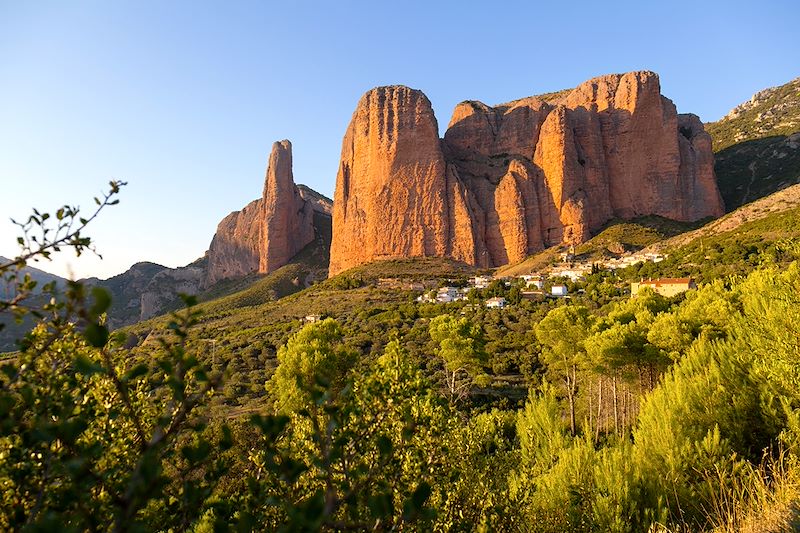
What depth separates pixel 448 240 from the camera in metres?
87.6

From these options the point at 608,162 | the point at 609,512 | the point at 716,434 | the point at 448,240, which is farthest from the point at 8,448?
the point at 608,162

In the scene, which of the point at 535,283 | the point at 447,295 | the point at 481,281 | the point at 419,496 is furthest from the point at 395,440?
the point at 481,281

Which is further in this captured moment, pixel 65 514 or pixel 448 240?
pixel 448 240

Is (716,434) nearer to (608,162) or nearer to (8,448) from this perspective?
(8,448)

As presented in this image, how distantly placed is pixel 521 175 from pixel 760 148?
162 feet

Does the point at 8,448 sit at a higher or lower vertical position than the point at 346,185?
lower

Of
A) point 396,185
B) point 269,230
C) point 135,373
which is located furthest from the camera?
point 269,230

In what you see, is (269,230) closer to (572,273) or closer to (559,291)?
(572,273)

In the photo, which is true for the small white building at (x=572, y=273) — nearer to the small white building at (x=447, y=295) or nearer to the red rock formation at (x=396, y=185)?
the small white building at (x=447, y=295)

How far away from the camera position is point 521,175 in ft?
292

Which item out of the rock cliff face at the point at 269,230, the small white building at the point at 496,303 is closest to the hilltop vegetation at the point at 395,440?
the small white building at the point at 496,303

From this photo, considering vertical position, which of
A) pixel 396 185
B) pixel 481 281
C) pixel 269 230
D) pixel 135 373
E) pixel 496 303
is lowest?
pixel 496 303

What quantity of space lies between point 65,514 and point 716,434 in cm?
1068

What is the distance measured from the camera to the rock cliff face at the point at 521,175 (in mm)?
85812
